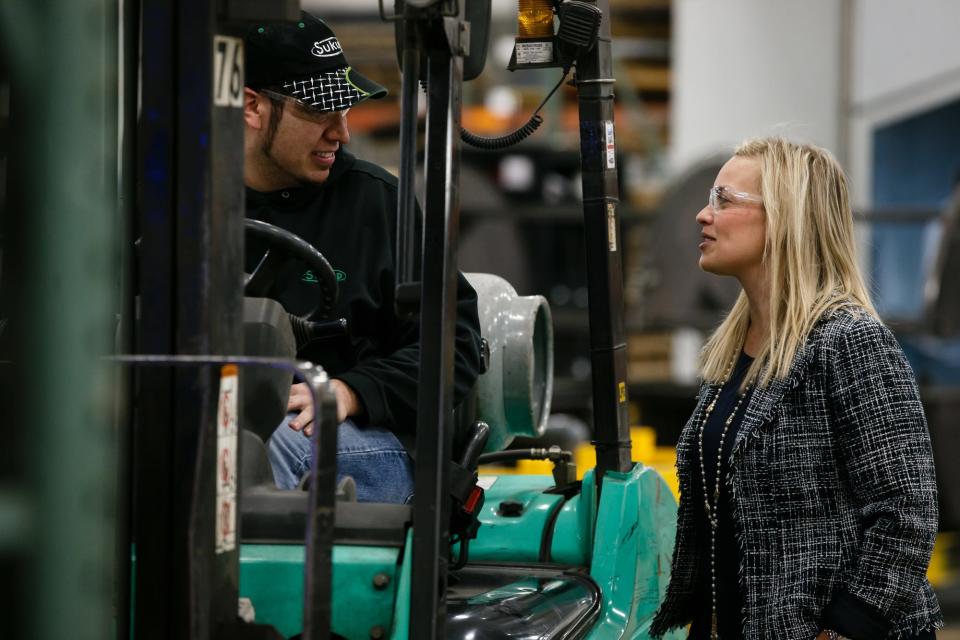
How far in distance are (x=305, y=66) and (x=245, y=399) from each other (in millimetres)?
892

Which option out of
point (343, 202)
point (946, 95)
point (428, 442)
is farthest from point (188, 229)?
point (946, 95)

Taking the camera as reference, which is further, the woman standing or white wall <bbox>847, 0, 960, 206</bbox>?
white wall <bbox>847, 0, 960, 206</bbox>

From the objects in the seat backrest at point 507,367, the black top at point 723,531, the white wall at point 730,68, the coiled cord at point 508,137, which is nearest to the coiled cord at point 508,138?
the coiled cord at point 508,137

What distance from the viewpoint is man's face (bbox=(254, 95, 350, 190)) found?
2922 millimetres

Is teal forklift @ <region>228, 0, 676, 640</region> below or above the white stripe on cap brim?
below

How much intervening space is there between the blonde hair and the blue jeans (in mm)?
743

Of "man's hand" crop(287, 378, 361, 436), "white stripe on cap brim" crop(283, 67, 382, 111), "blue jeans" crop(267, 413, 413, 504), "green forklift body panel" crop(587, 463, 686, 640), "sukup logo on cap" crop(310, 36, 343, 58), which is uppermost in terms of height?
"sukup logo on cap" crop(310, 36, 343, 58)

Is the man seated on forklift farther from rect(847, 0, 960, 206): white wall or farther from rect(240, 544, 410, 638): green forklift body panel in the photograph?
rect(847, 0, 960, 206): white wall

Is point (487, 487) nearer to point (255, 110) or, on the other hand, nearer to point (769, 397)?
point (769, 397)

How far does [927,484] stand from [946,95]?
967 centimetres

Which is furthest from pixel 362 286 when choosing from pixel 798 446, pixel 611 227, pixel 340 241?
pixel 798 446

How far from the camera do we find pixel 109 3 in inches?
72.1

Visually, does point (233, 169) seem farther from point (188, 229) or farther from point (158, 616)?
point (158, 616)

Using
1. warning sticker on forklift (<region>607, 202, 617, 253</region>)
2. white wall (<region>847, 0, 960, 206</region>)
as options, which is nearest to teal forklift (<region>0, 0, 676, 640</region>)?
warning sticker on forklift (<region>607, 202, 617, 253</region>)
